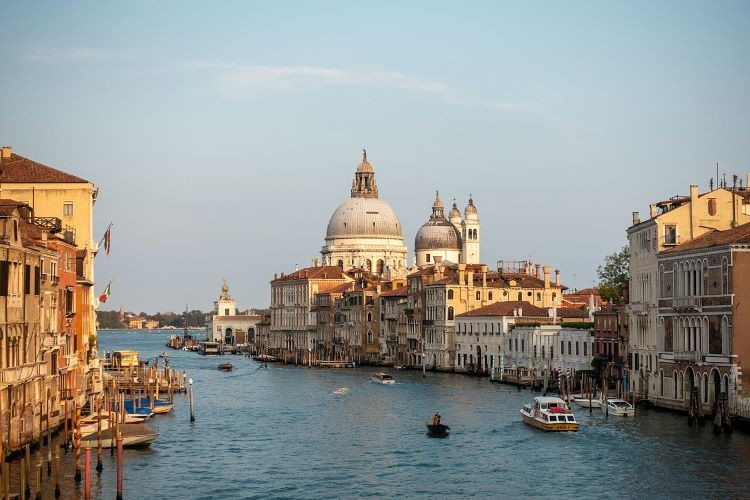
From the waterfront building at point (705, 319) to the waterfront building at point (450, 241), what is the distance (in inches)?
3119

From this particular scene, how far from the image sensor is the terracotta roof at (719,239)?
4228 centimetres

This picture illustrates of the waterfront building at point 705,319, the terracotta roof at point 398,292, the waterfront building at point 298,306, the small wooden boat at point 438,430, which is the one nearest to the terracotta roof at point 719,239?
the waterfront building at point 705,319

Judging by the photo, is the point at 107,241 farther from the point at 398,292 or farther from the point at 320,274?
the point at 320,274

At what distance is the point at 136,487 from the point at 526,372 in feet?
129

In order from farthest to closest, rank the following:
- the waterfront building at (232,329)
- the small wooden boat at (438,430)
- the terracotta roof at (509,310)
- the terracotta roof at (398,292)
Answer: the waterfront building at (232,329)
the terracotta roof at (398,292)
the terracotta roof at (509,310)
the small wooden boat at (438,430)

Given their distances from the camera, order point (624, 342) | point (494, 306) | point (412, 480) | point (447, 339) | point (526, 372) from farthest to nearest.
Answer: point (447, 339), point (494, 306), point (526, 372), point (624, 342), point (412, 480)

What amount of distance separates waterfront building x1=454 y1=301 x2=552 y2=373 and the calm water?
17.9 m

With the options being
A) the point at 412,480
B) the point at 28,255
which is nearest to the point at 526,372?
the point at 412,480

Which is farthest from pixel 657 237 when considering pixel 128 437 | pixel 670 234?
pixel 128 437

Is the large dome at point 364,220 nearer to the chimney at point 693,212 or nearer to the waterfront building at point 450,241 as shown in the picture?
the waterfront building at point 450,241

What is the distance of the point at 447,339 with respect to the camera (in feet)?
283

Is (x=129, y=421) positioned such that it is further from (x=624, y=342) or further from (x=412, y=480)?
(x=624, y=342)

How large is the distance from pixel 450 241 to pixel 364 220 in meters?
12.8

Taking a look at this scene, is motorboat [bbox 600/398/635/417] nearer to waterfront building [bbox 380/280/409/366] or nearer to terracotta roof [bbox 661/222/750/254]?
terracotta roof [bbox 661/222/750/254]
